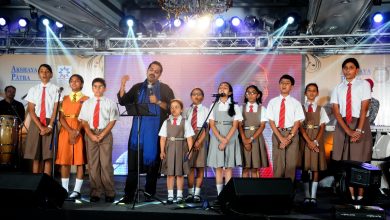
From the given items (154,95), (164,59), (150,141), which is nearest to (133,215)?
(150,141)

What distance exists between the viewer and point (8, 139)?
25.4ft

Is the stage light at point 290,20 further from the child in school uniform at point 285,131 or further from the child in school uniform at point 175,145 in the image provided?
the child in school uniform at point 175,145

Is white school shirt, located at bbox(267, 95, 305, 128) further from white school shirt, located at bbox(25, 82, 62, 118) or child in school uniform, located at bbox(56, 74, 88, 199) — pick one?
white school shirt, located at bbox(25, 82, 62, 118)

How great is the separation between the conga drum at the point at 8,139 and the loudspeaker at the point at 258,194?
4.71 meters

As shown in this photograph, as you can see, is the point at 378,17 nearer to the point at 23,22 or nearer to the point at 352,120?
the point at 352,120

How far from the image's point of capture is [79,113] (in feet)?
19.6

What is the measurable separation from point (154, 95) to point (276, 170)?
1.93m

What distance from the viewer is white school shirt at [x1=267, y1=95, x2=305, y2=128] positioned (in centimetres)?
568

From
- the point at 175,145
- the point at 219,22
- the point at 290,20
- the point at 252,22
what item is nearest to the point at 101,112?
the point at 175,145

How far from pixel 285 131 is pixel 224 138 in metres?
0.83

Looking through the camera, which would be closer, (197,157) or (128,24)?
(197,157)

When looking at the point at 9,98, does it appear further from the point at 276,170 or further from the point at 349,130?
the point at 349,130

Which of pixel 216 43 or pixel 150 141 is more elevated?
pixel 216 43

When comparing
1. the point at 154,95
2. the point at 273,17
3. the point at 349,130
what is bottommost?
the point at 349,130
